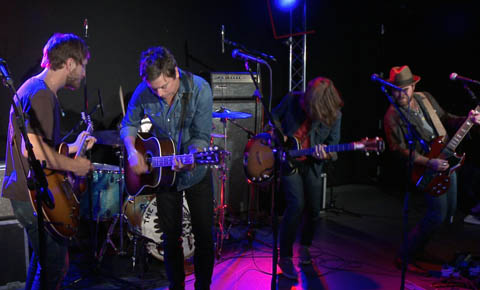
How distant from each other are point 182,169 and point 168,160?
13 cm

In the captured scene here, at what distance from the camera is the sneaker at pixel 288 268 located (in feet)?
13.1

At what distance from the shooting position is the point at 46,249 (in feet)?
8.25

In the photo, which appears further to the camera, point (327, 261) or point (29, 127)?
point (327, 261)

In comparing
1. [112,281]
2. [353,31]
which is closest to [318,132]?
[112,281]

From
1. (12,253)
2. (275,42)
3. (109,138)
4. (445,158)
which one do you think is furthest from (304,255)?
(275,42)

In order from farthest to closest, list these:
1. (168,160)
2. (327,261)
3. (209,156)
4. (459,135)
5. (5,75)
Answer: (327,261), (459,135), (168,160), (209,156), (5,75)

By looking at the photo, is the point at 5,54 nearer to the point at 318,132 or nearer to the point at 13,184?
the point at 13,184

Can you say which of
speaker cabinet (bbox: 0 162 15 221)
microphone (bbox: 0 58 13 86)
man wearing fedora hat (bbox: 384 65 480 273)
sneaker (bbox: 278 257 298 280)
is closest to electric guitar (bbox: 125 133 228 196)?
microphone (bbox: 0 58 13 86)

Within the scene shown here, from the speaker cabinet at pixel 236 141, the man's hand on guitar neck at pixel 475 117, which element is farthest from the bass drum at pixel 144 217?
the man's hand on guitar neck at pixel 475 117

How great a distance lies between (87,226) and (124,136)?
2.57 meters

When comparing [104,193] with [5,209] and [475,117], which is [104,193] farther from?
[475,117]

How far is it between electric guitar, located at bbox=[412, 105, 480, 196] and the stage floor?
84cm

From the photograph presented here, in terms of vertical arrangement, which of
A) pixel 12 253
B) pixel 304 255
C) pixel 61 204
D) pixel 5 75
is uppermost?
pixel 5 75

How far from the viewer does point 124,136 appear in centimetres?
311
